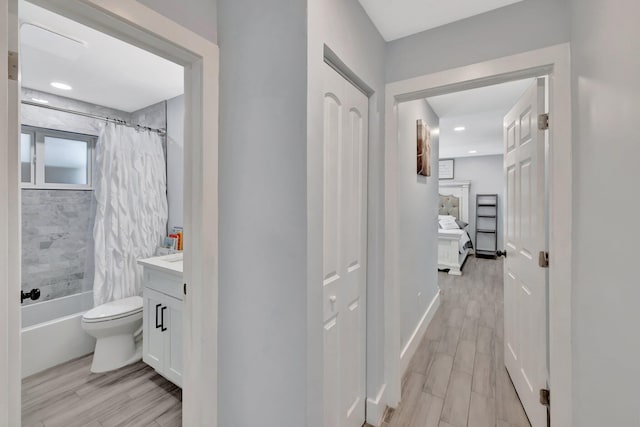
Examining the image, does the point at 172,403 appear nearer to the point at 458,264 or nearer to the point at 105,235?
the point at 105,235

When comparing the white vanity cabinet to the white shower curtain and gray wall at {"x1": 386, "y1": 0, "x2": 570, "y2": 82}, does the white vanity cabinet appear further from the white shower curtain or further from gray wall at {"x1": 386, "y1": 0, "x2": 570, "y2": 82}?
gray wall at {"x1": 386, "y1": 0, "x2": 570, "y2": 82}

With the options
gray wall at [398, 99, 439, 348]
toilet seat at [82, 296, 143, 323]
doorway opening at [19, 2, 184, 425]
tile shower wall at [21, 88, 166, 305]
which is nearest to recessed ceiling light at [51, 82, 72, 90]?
doorway opening at [19, 2, 184, 425]

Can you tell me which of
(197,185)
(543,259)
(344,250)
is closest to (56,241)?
(197,185)

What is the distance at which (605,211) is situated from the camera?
100cm

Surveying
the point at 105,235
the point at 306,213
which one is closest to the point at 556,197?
the point at 306,213

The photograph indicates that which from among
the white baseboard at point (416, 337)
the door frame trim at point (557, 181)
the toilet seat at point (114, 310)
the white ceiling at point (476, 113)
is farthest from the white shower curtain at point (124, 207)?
the white ceiling at point (476, 113)

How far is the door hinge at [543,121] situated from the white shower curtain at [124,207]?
3.18 meters

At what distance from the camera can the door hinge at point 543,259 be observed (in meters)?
1.51

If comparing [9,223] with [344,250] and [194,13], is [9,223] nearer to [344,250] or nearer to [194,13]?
[194,13]

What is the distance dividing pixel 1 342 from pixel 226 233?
73 centimetres

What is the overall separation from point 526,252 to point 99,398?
302 cm

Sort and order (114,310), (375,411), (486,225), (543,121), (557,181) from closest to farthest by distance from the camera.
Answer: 1. (557,181)
2. (543,121)
3. (375,411)
4. (114,310)
5. (486,225)

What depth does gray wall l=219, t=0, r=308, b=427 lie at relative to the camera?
1.05 metres

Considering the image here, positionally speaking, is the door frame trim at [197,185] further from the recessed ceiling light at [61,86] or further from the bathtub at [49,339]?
the recessed ceiling light at [61,86]
